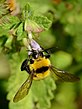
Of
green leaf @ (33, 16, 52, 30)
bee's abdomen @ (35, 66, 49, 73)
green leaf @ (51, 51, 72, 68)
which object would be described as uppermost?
green leaf @ (33, 16, 52, 30)

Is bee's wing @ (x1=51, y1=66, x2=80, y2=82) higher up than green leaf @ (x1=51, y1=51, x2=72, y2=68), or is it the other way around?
bee's wing @ (x1=51, y1=66, x2=80, y2=82)

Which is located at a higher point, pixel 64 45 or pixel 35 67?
pixel 35 67

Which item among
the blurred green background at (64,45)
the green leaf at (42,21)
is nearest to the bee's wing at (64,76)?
the green leaf at (42,21)

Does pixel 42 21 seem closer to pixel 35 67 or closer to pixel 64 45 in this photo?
pixel 35 67

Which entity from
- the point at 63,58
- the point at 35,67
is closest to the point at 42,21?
the point at 35,67

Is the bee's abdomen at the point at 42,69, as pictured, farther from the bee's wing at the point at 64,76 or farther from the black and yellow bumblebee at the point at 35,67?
the bee's wing at the point at 64,76

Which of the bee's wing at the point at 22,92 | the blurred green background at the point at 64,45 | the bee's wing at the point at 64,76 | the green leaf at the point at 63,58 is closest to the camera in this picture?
the bee's wing at the point at 22,92

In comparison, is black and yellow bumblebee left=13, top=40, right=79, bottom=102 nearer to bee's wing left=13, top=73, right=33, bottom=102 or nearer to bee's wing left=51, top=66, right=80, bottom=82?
bee's wing left=13, top=73, right=33, bottom=102

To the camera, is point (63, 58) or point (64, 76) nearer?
point (64, 76)

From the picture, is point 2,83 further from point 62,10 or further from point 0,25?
point 0,25

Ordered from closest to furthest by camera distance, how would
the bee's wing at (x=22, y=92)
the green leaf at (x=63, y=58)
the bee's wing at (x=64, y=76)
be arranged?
the bee's wing at (x=22, y=92) → the bee's wing at (x=64, y=76) → the green leaf at (x=63, y=58)

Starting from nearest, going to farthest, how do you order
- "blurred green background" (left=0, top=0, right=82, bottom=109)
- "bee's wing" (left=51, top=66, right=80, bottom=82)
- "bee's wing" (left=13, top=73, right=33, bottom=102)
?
"bee's wing" (left=13, top=73, right=33, bottom=102) < "bee's wing" (left=51, top=66, right=80, bottom=82) < "blurred green background" (left=0, top=0, right=82, bottom=109)

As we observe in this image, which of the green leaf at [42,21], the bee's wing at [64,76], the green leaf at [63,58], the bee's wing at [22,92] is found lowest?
the green leaf at [63,58]

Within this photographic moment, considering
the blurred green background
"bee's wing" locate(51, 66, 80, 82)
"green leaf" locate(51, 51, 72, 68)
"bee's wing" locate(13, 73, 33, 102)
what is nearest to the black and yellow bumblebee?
"bee's wing" locate(13, 73, 33, 102)
